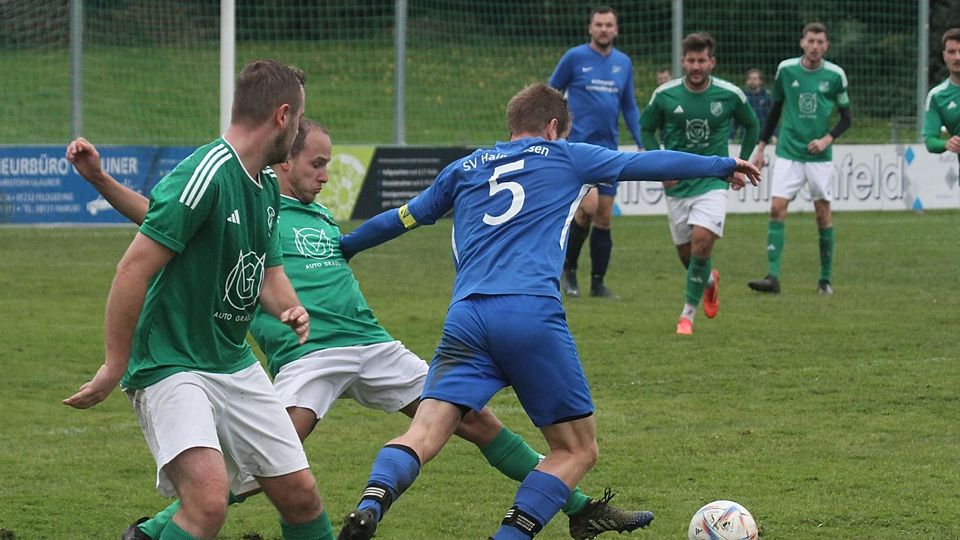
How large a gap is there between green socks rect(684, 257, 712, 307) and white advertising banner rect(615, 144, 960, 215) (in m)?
11.1

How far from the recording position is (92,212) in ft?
61.1

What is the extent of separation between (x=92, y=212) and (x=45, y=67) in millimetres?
3402

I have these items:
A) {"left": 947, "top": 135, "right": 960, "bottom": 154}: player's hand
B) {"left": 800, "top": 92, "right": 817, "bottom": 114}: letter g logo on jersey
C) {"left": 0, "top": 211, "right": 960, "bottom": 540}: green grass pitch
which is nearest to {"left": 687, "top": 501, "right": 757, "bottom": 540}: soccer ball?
{"left": 0, "top": 211, "right": 960, "bottom": 540}: green grass pitch

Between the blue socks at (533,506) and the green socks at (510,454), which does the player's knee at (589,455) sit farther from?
the green socks at (510,454)

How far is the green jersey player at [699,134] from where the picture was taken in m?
10.7

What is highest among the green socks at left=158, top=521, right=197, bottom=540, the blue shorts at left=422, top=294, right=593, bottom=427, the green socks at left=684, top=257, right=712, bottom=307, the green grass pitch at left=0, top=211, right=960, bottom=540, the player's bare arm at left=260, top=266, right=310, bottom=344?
the player's bare arm at left=260, top=266, right=310, bottom=344

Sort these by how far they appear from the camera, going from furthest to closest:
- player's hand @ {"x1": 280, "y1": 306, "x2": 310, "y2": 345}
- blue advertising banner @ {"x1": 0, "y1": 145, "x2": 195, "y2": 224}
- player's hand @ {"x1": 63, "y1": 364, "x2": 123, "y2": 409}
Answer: blue advertising banner @ {"x1": 0, "y1": 145, "x2": 195, "y2": 224} → player's hand @ {"x1": 280, "y1": 306, "x2": 310, "y2": 345} → player's hand @ {"x1": 63, "y1": 364, "x2": 123, "y2": 409}

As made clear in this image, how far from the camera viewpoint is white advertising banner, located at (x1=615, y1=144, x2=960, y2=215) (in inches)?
858

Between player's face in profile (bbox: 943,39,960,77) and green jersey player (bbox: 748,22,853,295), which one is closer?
player's face in profile (bbox: 943,39,960,77)

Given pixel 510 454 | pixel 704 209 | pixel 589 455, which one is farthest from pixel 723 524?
pixel 704 209

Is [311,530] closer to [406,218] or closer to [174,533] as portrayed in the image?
[174,533]

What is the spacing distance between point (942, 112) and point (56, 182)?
36.6 ft

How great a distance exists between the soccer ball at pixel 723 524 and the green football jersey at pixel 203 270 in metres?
1.73

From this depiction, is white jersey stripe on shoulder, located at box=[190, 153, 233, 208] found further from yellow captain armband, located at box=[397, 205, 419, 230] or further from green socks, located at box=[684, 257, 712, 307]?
green socks, located at box=[684, 257, 712, 307]
